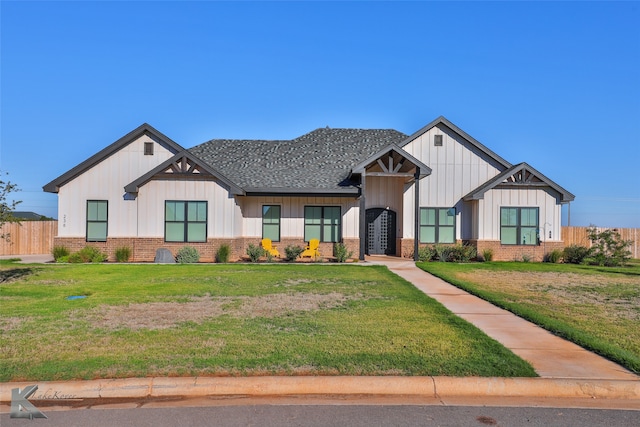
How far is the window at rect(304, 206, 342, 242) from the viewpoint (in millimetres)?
23125

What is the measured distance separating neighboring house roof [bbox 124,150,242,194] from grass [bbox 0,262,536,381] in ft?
26.8

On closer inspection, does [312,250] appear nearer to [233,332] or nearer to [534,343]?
[233,332]

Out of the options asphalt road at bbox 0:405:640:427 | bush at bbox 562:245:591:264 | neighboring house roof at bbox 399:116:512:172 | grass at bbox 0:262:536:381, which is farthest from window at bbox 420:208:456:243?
asphalt road at bbox 0:405:640:427

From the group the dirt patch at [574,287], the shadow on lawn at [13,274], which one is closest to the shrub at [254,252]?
the shadow on lawn at [13,274]

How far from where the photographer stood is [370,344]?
6.86 meters

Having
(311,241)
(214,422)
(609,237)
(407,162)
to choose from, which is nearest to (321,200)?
(311,241)

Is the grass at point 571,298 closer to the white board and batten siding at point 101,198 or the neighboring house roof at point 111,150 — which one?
the neighboring house roof at point 111,150

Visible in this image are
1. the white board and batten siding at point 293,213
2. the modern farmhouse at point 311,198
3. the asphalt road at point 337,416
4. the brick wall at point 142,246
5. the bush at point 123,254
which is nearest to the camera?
the asphalt road at point 337,416

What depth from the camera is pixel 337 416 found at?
4820 mm

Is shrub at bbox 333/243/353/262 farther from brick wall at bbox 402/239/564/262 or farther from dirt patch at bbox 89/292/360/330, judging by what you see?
dirt patch at bbox 89/292/360/330

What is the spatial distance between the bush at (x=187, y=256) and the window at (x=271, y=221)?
3.83m

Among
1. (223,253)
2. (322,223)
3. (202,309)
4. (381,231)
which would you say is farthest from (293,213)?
(202,309)

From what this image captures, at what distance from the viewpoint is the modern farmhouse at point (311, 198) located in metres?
21.0

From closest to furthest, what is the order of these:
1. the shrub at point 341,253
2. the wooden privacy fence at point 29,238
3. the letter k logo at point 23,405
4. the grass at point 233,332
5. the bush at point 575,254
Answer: the letter k logo at point 23,405
the grass at point 233,332
the shrub at point 341,253
the bush at point 575,254
the wooden privacy fence at point 29,238
